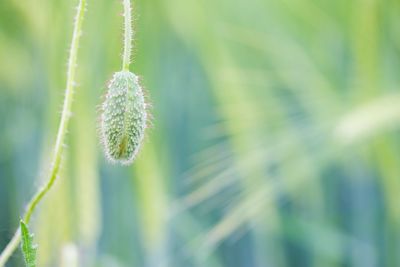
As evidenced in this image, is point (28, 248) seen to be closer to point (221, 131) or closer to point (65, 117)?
point (65, 117)

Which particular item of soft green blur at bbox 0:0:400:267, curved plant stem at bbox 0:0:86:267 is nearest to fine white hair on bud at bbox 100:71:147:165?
curved plant stem at bbox 0:0:86:267

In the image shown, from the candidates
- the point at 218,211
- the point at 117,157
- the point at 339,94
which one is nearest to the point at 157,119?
the point at 339,94

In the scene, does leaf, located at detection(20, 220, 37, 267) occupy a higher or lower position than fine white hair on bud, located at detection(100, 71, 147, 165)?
lower

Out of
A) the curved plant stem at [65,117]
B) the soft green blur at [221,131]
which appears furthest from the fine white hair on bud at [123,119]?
the soft green blur at [221,131]

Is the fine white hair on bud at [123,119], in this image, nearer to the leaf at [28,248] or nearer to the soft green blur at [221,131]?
the leaf at [28,248]

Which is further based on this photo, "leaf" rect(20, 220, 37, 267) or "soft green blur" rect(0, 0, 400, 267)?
"soft green blur" rect(0, 0, 400, 267)

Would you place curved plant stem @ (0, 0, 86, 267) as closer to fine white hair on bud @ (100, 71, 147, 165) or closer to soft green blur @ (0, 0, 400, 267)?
fine white hair on bud @ (100, 71, 147, 165)
